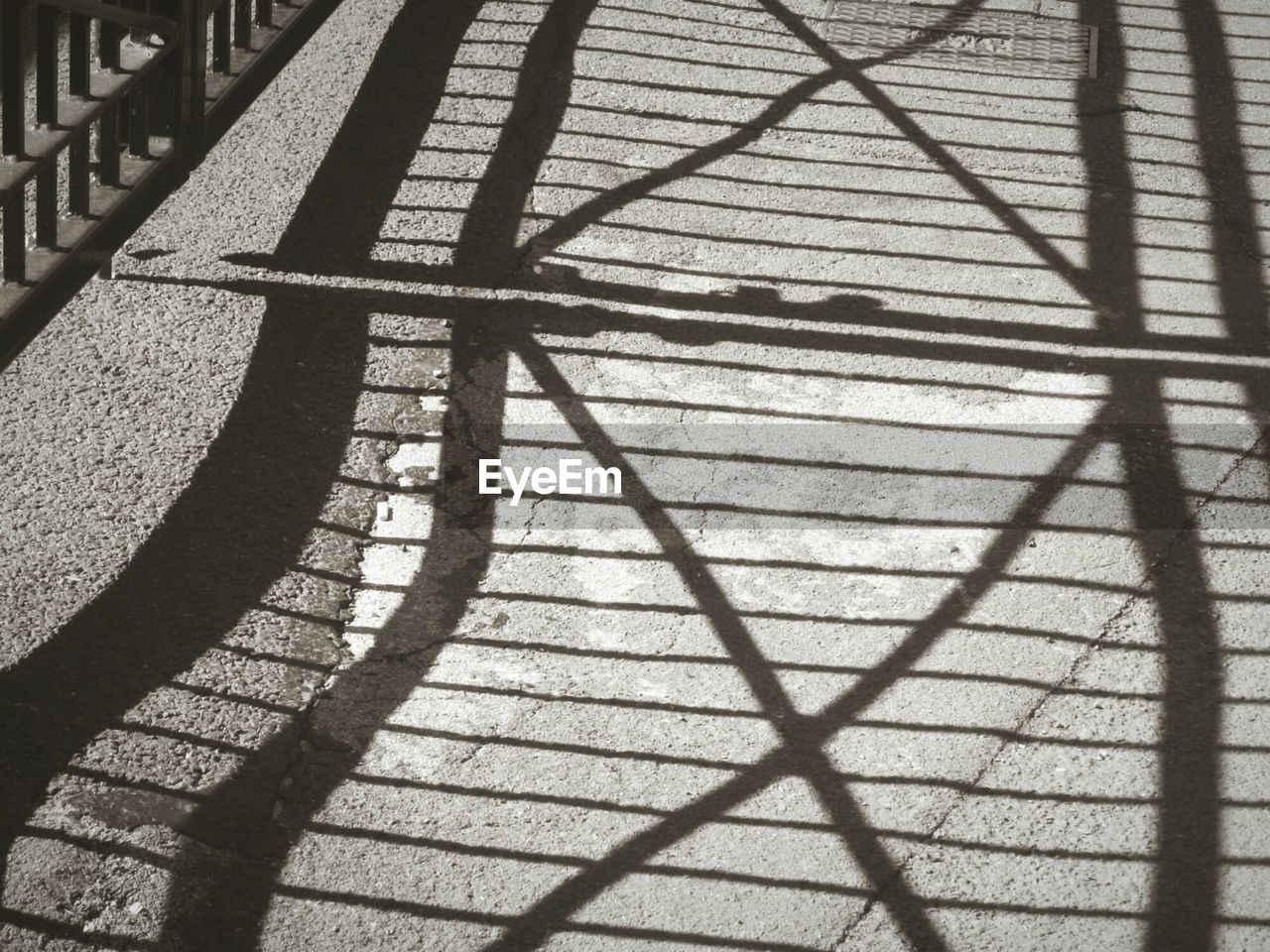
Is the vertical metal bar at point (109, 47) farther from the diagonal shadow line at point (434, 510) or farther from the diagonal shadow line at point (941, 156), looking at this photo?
the diagonal shadow line at point (941, 156)

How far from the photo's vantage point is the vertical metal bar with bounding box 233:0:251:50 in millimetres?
5969

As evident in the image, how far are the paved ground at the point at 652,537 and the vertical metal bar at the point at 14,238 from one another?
105 cm

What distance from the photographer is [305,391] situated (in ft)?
18.6

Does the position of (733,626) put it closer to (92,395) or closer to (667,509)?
(667,509)

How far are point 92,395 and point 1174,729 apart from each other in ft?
13.8

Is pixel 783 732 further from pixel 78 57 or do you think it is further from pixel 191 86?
pixel 191 86

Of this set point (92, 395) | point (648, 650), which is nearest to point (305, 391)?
point (92, 395)

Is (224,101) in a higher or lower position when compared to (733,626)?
higher

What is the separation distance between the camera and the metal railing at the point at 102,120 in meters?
→ 4.23

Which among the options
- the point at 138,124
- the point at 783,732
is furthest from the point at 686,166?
the point at 783,732

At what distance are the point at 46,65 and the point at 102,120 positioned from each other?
0.43 meters

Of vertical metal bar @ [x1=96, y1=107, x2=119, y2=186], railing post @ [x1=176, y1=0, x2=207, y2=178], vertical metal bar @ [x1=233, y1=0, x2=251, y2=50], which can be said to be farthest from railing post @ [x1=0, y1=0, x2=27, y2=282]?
vertical metal bar @ [x1=233, y1=0, x2=251, y2=50]

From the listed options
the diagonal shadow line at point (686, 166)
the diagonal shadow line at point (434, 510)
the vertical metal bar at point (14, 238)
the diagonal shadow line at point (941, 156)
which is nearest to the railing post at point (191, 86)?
the diagonal shadow line at point (434, 510)

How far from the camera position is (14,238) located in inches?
166
